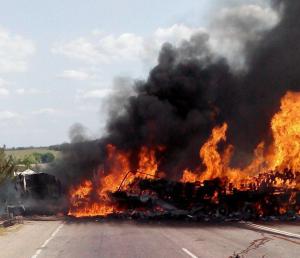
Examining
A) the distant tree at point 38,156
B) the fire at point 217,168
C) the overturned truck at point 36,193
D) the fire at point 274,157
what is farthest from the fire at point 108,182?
the distant tree at point 38,156

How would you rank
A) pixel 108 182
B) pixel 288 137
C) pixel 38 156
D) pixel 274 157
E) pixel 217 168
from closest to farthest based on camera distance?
1. pixel 288 137
2. pixel 274 157
3. pixel 217 168
4. pixel 108 182
5. pixel 38 156

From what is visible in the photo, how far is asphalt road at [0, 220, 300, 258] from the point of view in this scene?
12.8 m

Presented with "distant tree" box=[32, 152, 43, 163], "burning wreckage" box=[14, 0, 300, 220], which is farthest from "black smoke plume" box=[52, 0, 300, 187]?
"distant tree" box=[32, 152, 43, 163]

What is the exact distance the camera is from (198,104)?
37469mm

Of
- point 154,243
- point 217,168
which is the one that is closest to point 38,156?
point 217,168

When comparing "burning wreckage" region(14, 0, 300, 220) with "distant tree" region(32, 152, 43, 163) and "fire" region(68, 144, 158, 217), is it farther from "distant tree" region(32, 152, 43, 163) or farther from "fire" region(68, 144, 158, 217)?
"distant tree" region(32, 152, 43, 163)

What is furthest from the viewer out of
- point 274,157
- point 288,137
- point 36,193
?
point 36,193

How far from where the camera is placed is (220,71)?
39.2 m

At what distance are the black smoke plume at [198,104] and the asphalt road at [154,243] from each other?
53.7 feet

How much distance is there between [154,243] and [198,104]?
75.9 ft

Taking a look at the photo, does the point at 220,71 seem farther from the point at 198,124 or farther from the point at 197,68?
the point at 198,124

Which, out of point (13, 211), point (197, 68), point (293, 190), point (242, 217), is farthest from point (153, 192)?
point (197, 68)

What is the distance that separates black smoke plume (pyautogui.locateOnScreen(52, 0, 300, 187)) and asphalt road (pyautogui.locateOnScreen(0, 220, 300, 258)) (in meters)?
16.4

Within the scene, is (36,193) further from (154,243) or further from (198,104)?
(154,243)
